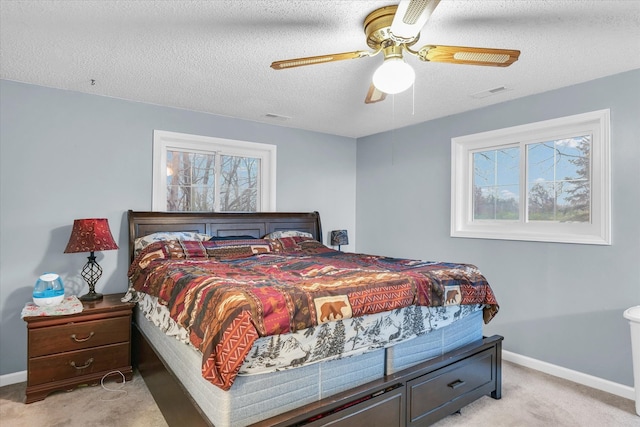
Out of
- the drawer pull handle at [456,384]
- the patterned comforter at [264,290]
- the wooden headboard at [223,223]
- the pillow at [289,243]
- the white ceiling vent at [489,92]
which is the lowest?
the drawer pull handle at [456,384]

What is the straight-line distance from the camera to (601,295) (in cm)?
291

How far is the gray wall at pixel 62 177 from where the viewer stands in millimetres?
2961

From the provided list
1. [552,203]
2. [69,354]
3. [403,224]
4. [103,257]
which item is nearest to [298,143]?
[403,224]

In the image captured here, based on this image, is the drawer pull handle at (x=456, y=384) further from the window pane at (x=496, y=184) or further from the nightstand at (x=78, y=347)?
the nightstand at (x=78, y=347)

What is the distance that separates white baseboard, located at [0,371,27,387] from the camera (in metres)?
2.89

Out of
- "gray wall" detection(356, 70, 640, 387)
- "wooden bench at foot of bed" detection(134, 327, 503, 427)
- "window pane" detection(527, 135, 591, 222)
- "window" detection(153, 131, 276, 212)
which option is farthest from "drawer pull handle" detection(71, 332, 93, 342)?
"window pane" detection(527, 135, 591, 222)

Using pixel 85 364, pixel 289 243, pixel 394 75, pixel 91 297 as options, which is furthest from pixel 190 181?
pixel 394 75

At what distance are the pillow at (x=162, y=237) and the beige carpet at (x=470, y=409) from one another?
112 centimetres

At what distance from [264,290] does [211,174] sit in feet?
8.64

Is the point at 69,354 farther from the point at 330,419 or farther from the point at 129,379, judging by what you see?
→ the point at 330,419

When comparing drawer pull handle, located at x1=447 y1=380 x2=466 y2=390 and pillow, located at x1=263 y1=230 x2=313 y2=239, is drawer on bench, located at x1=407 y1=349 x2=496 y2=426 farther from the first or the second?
pillow, located at x1=263 y1=230 x2=313 y2=239

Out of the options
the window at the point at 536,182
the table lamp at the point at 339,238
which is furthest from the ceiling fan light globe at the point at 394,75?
the table lamp at the point at 339,238

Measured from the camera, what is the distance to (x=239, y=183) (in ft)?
14.1

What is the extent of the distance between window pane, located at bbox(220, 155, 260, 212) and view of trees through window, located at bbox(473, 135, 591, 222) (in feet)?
8.27
